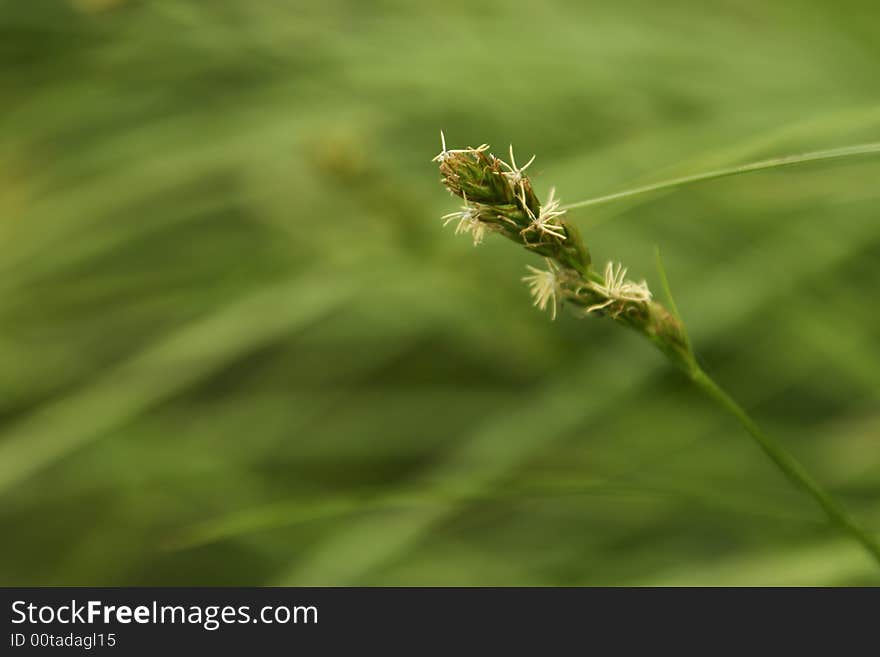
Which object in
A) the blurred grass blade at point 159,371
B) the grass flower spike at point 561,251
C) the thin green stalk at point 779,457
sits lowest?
the thin green stalk at point 779,457

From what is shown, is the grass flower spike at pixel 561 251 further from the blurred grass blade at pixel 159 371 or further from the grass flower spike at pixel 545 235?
the blurred grass blade at pixel 159 371

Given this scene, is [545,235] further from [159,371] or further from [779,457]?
[159,371]

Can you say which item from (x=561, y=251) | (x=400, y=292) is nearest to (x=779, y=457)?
(x=561, y=251)

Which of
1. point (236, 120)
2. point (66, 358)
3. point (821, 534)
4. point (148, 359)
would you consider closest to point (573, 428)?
point (821, 534)

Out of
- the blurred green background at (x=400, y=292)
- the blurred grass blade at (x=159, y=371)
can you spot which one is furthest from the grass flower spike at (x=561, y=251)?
the blurred grass blade at (x=159, y=371)

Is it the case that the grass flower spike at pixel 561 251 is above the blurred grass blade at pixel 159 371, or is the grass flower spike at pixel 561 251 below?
below

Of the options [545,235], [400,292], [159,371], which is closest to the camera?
[545,235]

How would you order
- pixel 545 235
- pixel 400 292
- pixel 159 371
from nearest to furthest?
1. pixel 545 235
2. pixel 159 371
3. pixel 400 292
